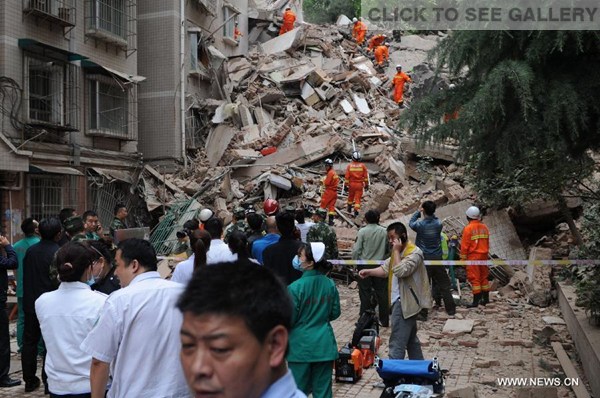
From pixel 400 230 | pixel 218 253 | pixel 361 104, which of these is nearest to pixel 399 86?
pixel 361 104

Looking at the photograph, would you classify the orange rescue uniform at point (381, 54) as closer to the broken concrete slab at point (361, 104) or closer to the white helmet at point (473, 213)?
the broken concrete slab at point (361, 104)

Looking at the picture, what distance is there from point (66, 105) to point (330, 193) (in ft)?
23.6

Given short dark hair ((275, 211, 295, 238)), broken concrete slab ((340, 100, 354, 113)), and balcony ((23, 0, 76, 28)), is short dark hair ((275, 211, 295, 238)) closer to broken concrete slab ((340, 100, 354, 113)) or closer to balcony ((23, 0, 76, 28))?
balcony ((23, 0, 76, 28))

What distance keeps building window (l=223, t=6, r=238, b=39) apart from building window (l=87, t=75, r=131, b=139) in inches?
314

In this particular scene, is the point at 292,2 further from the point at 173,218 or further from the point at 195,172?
the point at 173,218

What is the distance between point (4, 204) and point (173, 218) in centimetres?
410

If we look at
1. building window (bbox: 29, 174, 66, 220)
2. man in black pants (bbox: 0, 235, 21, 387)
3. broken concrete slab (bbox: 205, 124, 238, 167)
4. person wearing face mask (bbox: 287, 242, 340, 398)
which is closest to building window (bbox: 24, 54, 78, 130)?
building window (bbox: 29, 174, 66, 220)

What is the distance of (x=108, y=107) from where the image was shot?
16.9m

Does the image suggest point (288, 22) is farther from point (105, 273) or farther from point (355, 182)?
point (105, 273)

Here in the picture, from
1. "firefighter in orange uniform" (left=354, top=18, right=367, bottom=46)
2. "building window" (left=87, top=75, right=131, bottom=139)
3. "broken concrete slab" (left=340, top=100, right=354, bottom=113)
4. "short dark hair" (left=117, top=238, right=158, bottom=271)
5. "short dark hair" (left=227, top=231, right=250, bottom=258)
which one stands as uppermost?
"firefighter in orange uniform" (left=354, top=18, right=367, bottom=46)

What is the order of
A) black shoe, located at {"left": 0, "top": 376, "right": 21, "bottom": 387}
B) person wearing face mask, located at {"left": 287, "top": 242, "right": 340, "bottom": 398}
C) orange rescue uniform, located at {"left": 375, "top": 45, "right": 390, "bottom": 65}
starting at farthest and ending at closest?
1. orange rescue uniform, located at {"left": 375, "top": 45, "right": 390, "bottom": 65}
2. black shoe, located at {"left": 0, "top": 376, "right": 21, "bottom": 387}
3. person wearing face mask, located at {"left": 287, "top": 242, "right": 340, "bottom": 398}

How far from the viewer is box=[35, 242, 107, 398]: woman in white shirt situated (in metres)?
3.72

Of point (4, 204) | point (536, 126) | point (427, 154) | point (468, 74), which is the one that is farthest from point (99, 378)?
point (427, 154)

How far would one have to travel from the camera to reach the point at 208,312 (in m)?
1.60
